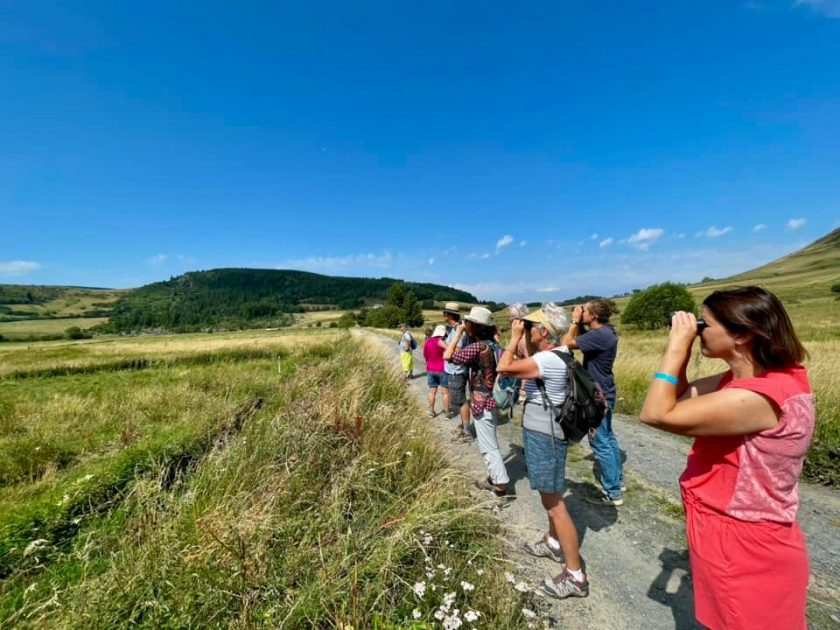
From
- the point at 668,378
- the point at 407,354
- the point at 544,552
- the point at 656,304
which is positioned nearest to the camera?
the point at 668,378

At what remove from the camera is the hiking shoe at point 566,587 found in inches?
109

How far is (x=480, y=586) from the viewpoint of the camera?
2.59m

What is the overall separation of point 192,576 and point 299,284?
197 meters

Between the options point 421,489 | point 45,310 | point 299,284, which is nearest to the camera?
point 421,489

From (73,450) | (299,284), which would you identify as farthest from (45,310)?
(73,450)

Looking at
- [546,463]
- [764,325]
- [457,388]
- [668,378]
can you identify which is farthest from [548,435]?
[457,388]

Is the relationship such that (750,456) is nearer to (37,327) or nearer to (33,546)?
(33,546)

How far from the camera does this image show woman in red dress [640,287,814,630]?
4.76ft

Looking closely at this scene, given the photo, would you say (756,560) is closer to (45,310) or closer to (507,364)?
(507,364)

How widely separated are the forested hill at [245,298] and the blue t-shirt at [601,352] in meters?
96.2

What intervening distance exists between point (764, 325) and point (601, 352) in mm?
3091

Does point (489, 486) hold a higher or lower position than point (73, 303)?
lower

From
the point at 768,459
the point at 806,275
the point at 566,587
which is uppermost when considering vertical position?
the point at 806,275

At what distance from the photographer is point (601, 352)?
4.47 meters
